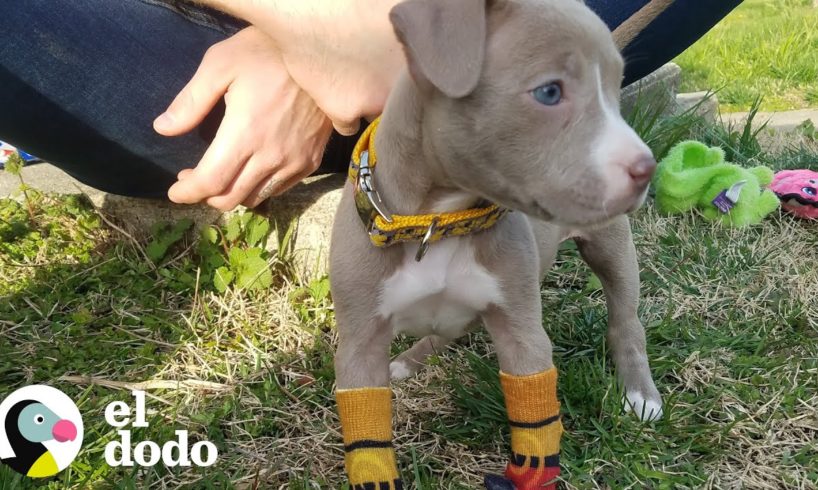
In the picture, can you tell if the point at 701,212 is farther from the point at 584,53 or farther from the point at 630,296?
the point at 584,53

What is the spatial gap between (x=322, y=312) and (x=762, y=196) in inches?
78.4

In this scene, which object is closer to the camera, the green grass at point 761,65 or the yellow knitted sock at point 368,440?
the yellow knitted sock at point 368,440

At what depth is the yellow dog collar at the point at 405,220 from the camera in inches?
65.7

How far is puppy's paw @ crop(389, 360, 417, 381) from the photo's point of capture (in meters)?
2.51

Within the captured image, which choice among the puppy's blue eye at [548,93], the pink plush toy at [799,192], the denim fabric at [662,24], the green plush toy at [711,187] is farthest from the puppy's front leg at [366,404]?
the pink plush toy at [799,192]

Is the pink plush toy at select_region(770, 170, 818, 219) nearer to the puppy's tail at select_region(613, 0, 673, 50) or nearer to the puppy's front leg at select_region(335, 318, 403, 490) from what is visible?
the puppy's tail at select_region(613, 0, 673, 50)

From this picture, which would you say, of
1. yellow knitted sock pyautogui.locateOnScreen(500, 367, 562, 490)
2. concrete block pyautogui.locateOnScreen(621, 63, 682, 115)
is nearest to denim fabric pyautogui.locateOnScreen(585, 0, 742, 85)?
concrete block pyautogui.locateOnScreen(621, 63, 682, 115)

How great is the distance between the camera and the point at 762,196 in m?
3.37

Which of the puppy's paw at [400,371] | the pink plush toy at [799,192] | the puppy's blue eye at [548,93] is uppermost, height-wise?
the puppy's blue eye at [548,93]

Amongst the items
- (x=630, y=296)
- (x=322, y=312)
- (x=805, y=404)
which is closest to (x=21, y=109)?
(x=322, y=312)

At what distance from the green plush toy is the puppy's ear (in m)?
2.26

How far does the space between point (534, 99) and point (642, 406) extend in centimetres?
120

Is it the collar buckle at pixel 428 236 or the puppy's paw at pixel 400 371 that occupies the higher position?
the collar buckle at pixel 428 236

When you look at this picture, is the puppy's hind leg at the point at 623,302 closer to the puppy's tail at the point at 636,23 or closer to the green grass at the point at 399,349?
the green grass at the point at 399,349
